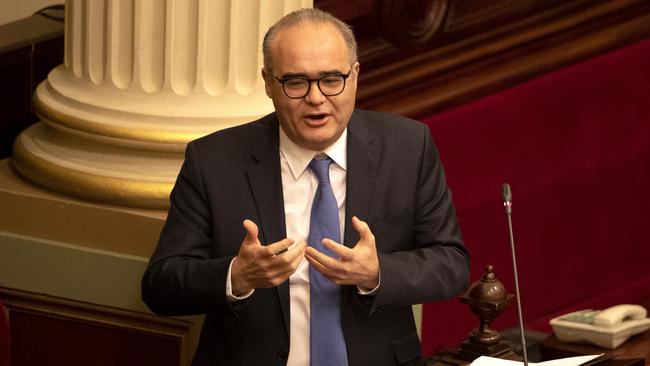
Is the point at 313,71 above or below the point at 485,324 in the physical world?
above

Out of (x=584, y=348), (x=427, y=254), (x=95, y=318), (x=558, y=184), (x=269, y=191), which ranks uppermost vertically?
(x=269, y=191)

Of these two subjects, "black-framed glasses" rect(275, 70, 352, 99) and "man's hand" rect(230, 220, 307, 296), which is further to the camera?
"black-framed glasses" rect(275, 70, 352, 99)

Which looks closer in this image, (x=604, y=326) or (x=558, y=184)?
(x=604, y=326)

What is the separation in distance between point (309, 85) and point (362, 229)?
11.8 inches

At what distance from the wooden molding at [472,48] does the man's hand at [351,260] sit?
211 centimetres

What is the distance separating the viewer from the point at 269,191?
2.77m

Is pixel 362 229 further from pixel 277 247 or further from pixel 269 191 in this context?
pixel 269 191

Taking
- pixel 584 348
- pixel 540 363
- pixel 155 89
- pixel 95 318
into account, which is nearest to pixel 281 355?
pixel 540 363

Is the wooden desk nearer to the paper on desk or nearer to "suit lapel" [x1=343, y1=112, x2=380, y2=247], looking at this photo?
the paper on desk

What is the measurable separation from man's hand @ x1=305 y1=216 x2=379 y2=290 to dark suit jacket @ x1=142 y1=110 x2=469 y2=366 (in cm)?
10

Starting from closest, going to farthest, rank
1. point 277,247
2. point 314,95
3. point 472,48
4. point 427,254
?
point 277,247 → point 314,95 → point 427,254 → point 472,48

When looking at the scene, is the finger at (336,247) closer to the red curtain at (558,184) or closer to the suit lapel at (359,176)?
the suit lapel at (359,176)

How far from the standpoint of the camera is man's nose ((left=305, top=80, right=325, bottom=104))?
2.63 meters

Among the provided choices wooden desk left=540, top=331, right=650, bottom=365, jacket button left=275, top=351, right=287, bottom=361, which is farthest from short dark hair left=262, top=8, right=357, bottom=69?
wooden desk left=540, top=331, right=650, bottom=365
